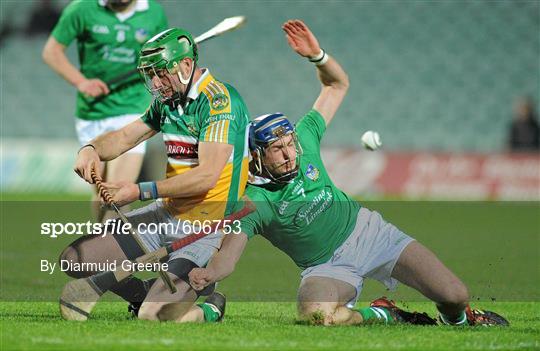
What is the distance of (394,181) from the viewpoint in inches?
720

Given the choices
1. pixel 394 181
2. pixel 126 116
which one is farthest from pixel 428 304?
pixel 394 181

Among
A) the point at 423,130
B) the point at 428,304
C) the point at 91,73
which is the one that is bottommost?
the point at 423,130

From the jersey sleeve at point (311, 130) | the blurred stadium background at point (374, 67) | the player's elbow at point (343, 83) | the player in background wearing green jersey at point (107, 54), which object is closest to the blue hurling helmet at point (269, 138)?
the jersey sleeve at point (311, 130)

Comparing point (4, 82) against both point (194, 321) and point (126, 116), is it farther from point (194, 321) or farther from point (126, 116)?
point (194, 321)

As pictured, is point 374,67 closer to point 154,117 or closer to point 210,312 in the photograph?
point 154,117

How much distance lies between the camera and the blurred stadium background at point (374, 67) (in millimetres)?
21734

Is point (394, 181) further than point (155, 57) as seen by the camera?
Yes

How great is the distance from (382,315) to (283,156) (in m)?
1.08

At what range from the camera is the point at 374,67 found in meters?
22.9

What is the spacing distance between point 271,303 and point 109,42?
307 centimetres

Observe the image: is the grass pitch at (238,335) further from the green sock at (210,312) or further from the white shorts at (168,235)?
the white shorts at (168,235)

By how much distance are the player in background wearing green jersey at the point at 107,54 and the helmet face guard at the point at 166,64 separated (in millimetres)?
2731

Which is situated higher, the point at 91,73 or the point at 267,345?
the point at 91,73

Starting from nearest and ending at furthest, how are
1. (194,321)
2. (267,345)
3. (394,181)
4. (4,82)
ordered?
(267,345), (194,321), (394,181), (4,82)
